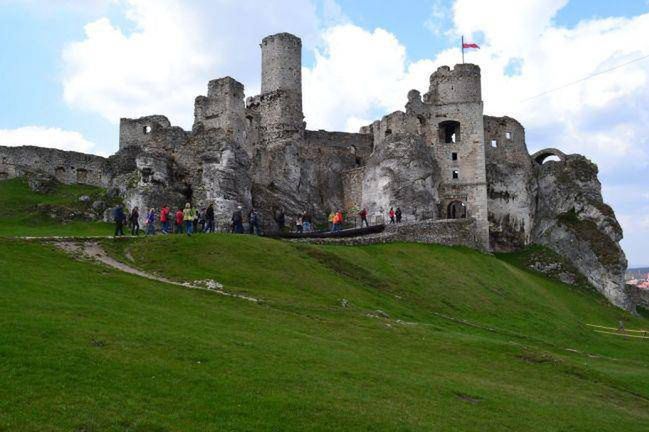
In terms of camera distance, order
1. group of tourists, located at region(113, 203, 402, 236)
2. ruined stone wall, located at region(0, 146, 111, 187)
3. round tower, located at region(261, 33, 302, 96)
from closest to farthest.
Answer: group of tourists, located at region(113, 203, 402, 236) → ruined stone wall, located at region(0, 146, 111, 187) → round tower, located at region(261, 33, 302, 96)

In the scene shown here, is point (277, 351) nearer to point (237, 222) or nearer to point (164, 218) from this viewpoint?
point (237, 222)

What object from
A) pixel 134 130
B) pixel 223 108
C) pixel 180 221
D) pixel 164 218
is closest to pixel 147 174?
pixel 164 218

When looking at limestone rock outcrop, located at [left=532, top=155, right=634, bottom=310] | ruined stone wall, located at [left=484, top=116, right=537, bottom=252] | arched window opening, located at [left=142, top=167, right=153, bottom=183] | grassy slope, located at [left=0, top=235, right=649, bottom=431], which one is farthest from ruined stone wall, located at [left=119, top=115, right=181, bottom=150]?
limestone rock outcrop, located at [left=532, top=155, right=634, bottom=310]

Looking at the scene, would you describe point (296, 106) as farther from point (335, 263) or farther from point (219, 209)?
point (335, 263)

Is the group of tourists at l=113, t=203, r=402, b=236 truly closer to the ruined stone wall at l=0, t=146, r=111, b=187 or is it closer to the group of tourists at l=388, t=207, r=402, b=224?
the group of tourists at l=388, t=207, r=402, b=224

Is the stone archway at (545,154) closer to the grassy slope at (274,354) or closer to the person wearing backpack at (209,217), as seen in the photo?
the grassy slope at (274,354)

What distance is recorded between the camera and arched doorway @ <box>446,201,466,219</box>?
69969 millimetres

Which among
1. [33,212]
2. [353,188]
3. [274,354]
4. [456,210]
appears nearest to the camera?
[274,354]

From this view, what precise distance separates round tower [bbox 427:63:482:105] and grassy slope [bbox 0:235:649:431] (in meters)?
33.5

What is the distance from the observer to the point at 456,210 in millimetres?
70562

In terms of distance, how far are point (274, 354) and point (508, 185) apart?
58553mm

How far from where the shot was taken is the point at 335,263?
41.4 meters

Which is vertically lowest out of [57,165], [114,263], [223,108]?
[114,263]

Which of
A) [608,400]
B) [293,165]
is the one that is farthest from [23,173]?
[608,400]
